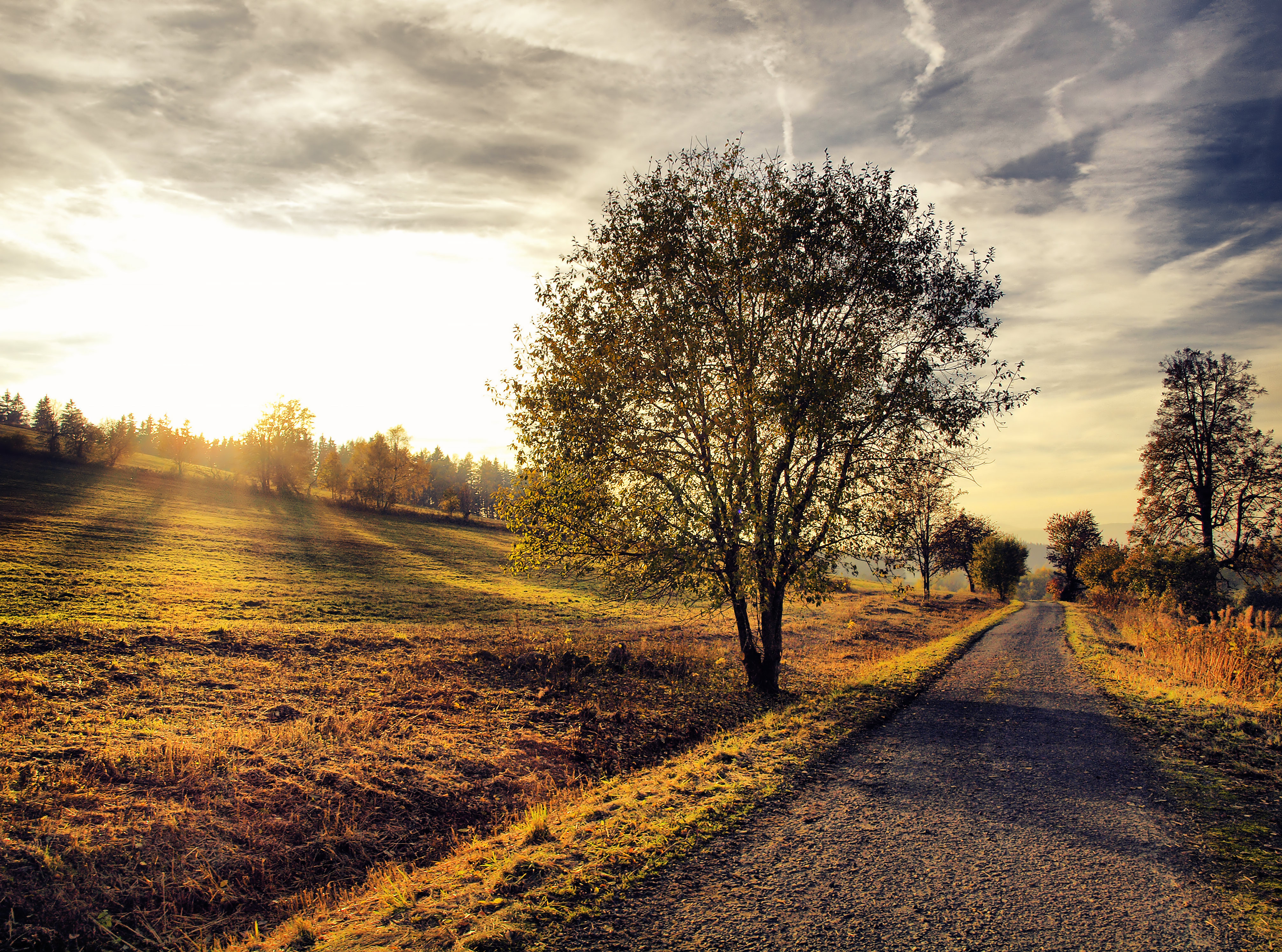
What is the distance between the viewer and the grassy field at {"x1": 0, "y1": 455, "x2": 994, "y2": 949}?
646cm

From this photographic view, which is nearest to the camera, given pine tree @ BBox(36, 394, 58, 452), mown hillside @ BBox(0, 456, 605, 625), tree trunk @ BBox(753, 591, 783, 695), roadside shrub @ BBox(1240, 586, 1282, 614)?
tree trunk @ BBox(753, 591, 783, 695)

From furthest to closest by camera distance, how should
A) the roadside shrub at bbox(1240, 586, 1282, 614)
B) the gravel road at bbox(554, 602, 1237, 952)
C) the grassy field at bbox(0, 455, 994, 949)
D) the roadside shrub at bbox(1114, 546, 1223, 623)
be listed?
the roadside shrub at bbox(1240, 586, 1282, 614) < the roadside shrub at bbox(1114, 546, 1223, 623) < the grassy field at bbox(0, 455, 994, 949) < the gravel road at bbox(554, 602, 1237, 952)

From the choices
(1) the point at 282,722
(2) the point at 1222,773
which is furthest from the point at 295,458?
(2) the point at 1222,773

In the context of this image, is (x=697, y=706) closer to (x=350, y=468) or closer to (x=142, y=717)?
(x=142, y=717)

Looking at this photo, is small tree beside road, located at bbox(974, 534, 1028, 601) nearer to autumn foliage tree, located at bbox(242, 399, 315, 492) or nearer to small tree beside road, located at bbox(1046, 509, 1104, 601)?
small tree beside road, located at bbox(1046, 509, 1104, 601)

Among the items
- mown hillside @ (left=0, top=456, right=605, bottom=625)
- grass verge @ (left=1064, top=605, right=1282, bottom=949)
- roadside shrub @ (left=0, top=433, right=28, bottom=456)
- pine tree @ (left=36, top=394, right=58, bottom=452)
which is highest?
pine tree @ (left=36, top=394, right=58, bottom=452)

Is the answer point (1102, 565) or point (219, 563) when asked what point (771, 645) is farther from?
point (1102, 565)

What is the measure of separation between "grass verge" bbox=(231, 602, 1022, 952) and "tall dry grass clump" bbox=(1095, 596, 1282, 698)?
35.3ft

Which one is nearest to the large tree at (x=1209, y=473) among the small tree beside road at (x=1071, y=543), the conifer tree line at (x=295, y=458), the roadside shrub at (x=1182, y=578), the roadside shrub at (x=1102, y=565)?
the roadside shrub at (x=1182, y=578)

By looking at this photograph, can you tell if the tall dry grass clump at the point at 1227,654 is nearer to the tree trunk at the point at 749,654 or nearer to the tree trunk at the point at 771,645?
the tree trunk at the point at 771,645

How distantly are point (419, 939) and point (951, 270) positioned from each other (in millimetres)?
16088

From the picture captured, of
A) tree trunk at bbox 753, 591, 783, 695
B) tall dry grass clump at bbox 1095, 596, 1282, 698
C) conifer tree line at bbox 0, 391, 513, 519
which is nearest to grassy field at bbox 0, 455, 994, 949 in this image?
tree trunk at bbox 753, 591, 783, 695

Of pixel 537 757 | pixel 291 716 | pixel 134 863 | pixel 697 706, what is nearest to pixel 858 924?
pixel 537 757

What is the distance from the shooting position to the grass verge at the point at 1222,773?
4.96 metres
